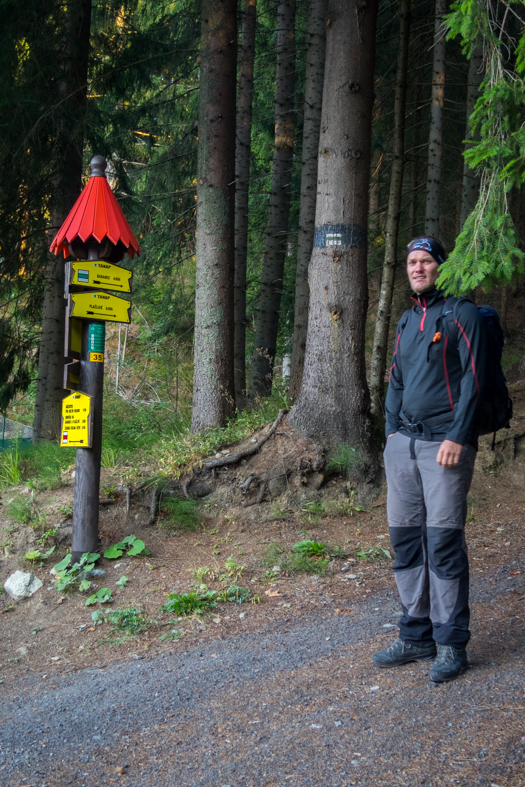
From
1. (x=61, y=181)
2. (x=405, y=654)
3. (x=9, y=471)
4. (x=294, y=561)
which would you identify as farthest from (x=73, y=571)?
(x=61, y=181)

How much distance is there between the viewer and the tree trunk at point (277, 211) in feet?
34.3

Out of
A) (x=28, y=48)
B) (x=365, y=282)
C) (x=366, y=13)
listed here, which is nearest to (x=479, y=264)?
(x=365, y=282)

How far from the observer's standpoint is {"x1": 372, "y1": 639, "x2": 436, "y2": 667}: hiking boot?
3.55m

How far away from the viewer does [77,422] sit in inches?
210

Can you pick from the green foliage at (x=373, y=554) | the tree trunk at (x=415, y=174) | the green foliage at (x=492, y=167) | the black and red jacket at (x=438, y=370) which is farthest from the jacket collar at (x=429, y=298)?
the tree trunk at (x=415, y=174)

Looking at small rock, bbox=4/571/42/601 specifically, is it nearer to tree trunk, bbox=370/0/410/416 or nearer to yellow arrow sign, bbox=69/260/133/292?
yellow arrow sign, bbox=69/260/133/292

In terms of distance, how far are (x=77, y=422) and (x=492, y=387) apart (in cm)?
350

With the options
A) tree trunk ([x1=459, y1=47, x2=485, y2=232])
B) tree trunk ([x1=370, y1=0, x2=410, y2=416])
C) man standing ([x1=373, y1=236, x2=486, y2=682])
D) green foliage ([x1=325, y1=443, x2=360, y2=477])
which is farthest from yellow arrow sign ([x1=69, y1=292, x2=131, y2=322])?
tree trunk ([x1=459, y1=47, x2=485, y2=232])

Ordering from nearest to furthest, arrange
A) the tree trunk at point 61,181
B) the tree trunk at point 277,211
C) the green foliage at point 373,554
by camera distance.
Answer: the green foliage at point 373,554
the tree trunk at point 61,181
the tree trunk at point 277,211

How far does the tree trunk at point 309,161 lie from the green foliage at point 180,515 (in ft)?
11.3

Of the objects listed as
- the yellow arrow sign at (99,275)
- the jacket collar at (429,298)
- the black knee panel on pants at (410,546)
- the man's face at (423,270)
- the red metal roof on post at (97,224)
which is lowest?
the black knee panel on pants at (410,546)

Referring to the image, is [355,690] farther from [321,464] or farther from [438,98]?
[438,98]

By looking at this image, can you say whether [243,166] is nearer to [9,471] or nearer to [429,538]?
[9,471]

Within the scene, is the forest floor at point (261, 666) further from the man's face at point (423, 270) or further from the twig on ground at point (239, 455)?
the man's face at point (423, 270)
